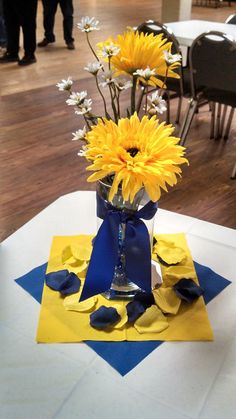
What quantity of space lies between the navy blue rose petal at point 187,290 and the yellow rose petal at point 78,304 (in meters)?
0.16

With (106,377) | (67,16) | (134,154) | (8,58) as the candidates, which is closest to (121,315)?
(106,377)

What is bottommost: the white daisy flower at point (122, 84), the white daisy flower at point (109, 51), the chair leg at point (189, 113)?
the chair leg at point (189, 113)

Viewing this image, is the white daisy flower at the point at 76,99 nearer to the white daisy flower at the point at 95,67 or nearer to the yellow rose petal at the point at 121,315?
the white daisy flower at the point at 95,67

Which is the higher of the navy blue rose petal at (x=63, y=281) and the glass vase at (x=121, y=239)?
the glass vase at (x=121, y=239)

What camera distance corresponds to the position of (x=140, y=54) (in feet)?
2.46

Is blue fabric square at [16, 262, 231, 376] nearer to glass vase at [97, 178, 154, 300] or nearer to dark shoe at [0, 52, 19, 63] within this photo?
glass vase at [97, 178, 154, 300]

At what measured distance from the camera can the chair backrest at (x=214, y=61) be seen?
7.64ft

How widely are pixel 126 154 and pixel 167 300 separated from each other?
316 mm

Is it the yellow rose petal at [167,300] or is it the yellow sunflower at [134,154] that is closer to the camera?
the yellow sunflower at [134,154]

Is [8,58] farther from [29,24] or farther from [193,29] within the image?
[193,29]

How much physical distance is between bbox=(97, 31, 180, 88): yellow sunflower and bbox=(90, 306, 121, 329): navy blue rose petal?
41 centimetres

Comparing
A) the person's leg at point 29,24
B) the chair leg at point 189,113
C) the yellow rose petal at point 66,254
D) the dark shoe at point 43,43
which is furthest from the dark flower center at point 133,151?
the dark shoe at point 43,43

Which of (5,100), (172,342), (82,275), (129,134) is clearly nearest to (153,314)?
(172,342)

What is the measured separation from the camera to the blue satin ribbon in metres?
0.76
